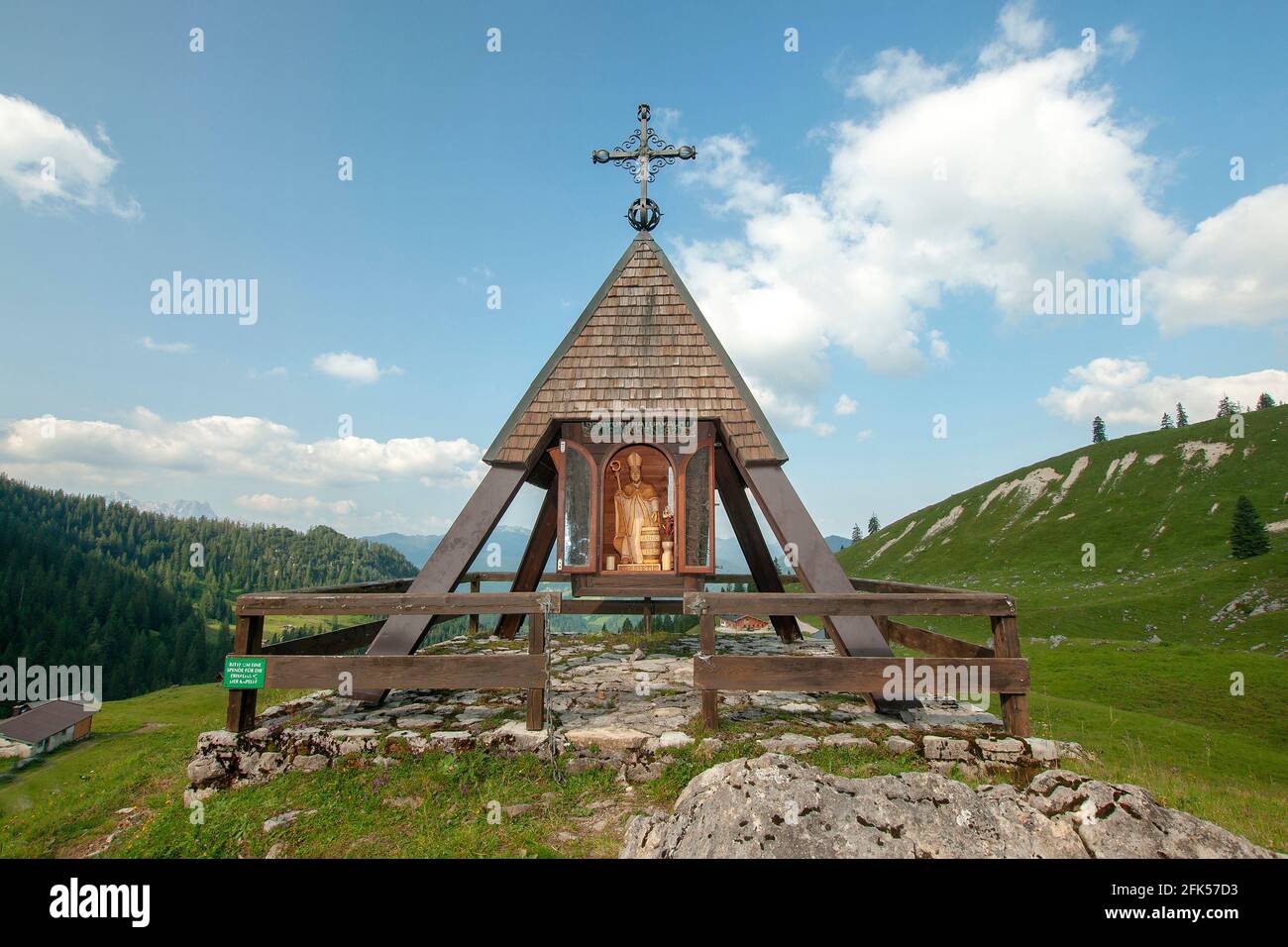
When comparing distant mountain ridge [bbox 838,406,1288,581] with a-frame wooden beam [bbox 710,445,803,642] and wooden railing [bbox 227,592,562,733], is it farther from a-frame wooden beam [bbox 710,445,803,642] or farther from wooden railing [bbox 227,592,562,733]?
wooden railing [bbox 227,592,562,733]

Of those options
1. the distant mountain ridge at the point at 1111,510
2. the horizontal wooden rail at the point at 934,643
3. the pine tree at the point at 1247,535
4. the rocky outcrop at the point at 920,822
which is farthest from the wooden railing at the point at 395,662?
the distant mountain ridge at the point at 1111,510

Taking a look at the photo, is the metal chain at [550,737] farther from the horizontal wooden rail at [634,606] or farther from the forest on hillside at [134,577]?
the forest on hillside at [134,577]

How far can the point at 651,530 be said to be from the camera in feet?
33.7

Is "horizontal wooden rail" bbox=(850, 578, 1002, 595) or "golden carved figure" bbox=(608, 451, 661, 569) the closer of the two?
"horizontal wooden rail" bbox=(850, 578, 1002, 595)

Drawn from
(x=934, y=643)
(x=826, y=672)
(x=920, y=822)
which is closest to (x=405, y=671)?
(x=826, y=672)

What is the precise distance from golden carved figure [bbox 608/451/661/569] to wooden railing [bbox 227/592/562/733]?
3.61m

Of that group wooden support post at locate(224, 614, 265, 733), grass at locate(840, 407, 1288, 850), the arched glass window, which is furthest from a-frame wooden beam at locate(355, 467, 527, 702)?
grass at locate(840, 407, 1288, 850)

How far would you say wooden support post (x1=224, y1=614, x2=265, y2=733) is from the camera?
6.54 meters

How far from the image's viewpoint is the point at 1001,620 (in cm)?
→ 679

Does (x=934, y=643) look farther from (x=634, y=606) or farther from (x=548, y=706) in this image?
(x=634, y=606)

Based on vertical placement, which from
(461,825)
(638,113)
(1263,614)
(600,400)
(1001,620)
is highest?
(638,113)

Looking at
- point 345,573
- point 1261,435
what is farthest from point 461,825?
point 345,573
